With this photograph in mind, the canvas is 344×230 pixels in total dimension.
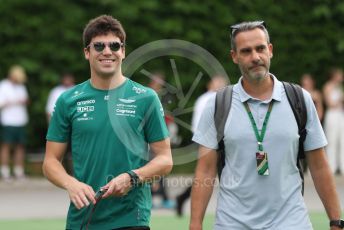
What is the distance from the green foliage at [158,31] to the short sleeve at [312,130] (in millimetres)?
15725

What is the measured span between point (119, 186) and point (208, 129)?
642 millimetres

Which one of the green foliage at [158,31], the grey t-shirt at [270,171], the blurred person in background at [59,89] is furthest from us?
the green foliage at [158,31]

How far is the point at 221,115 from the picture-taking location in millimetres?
6637

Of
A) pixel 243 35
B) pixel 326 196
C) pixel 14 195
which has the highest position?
pixel 243 35

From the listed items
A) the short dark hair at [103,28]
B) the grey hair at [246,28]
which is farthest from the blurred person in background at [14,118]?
the grey hair at [246,28]

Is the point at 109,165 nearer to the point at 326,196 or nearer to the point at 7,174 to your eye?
the point at 326,196

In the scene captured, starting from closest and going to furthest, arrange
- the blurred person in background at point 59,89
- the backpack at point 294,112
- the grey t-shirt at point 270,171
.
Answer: the grey t-shirt at point 270,171 → the backpack at point 294,112 → the blurred person in background at point 59,89

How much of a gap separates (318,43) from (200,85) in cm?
290

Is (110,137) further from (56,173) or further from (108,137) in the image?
(56,173)

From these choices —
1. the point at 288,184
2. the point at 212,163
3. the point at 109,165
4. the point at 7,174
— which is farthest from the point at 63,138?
the point at 7,174

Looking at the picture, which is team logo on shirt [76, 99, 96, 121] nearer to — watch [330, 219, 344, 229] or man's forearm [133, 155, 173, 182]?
man's forearm [133, 155, 173, 182]

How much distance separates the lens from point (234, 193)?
655 centimetres

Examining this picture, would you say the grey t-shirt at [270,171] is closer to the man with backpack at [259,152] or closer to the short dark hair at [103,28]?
the man with backpack at [259,152]

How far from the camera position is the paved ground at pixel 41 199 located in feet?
54.1
